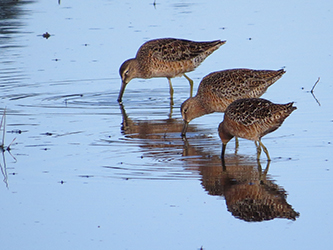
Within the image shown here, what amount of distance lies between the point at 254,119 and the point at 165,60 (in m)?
4.05

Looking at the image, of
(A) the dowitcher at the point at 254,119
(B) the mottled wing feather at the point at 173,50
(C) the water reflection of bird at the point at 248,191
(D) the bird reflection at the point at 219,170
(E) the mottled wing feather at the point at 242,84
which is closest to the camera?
(C) the water reflection of bird at the point at 248,191

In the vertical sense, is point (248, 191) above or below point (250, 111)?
below

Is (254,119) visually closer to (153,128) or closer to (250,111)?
(250,111)

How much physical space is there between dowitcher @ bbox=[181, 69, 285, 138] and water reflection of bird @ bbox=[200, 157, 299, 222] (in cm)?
181

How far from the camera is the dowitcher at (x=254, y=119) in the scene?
746cm

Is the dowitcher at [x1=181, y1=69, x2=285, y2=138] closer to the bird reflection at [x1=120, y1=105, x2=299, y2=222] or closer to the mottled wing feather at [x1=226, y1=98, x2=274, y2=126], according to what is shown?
the bird reflection at [x1=120, y1=105, x2=299, y2=222]

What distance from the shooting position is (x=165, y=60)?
11.3m

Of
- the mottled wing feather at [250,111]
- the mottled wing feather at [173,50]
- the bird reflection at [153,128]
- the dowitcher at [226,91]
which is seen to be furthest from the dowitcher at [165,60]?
the mottled wing feather at [250,111]

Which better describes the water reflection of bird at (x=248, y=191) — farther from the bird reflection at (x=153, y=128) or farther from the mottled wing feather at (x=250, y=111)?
the bird reflection at (x=153, y=128)

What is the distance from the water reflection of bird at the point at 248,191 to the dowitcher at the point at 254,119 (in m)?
0.32

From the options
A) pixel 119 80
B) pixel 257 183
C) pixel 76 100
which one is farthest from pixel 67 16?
pixel 257 183

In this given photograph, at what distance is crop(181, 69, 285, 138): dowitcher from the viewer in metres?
9.19

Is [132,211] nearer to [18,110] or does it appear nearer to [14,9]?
[18,110]

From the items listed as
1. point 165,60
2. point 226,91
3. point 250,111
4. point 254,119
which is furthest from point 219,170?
point 165,60
